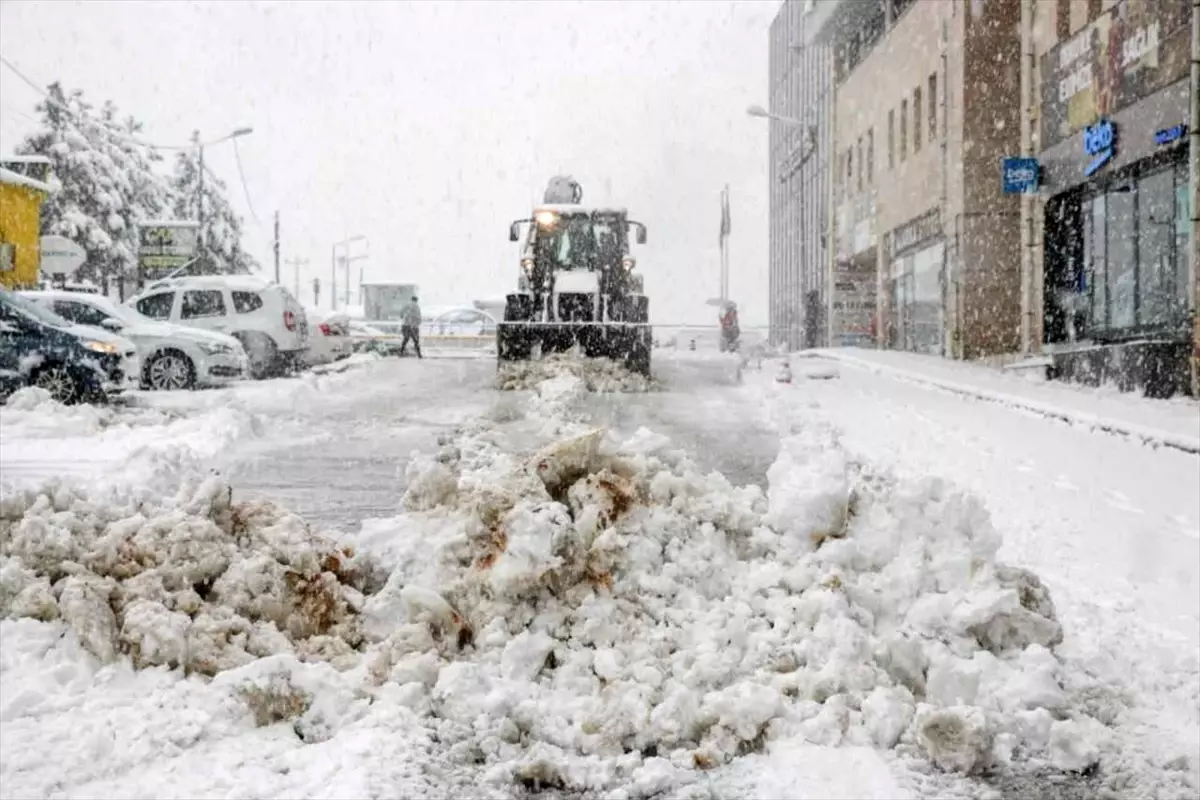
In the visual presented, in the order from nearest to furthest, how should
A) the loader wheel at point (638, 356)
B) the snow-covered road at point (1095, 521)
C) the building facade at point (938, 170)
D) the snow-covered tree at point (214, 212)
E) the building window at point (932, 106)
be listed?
the snow-covered road at point (1095, 521), the loader wheel at point (638, 356), the building facade at point (938, 170), the building window at point (932, 106), the snow-covered tree at point (214, 212)

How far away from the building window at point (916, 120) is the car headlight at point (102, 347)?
25.1 meters

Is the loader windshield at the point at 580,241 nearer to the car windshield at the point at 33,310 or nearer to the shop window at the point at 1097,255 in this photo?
the car windshield at the point at 33,310

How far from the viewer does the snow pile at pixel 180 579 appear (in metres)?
4.98

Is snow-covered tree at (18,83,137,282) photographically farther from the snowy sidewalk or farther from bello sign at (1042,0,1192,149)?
bello sign at (1042,0,1192,149)

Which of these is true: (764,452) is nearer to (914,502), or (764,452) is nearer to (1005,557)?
(1005,557)

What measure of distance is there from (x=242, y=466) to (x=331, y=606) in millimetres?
6279

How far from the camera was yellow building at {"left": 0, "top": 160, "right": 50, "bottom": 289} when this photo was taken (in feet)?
116

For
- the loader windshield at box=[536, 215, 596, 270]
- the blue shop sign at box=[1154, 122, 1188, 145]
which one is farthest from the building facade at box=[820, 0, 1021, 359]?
the loader windshield at box=[536, 215, 596, 270]

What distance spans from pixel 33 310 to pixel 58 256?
20.0 metres

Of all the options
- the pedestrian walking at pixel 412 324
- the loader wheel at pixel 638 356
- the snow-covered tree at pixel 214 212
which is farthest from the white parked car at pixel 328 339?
the snow-covered tree at pixel 214 212

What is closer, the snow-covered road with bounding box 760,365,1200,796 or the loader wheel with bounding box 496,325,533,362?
the snow-covered road with bounding box 760,365,1200,796

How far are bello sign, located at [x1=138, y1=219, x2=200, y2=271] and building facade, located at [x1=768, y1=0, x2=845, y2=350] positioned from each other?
21.5 m

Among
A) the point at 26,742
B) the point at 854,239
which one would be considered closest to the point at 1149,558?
the point at 26,742

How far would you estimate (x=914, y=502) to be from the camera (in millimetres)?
5848
